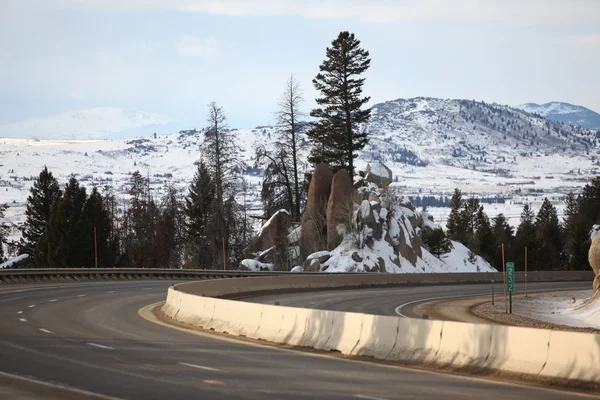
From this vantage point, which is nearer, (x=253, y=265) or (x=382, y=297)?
(x=382, y=297)

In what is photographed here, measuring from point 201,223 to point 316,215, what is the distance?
1788cm

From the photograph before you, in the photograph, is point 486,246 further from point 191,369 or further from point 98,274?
point 191,369

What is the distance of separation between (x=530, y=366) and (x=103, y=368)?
7.44 meters

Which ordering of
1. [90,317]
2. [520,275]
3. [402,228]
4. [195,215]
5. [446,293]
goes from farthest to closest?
1. [195,215]
2. [402,228]
3. [520,275]
4. [446,293]
5. [90,317]

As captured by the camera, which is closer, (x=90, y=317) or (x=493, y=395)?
(x=493, y=395)

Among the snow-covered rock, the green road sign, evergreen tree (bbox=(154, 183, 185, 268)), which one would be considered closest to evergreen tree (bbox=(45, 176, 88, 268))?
the snow-covered rock

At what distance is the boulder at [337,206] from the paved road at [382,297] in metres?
18.4

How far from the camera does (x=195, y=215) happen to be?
9562 cm

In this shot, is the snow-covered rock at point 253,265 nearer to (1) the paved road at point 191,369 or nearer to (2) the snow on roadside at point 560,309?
(2) the snow on roadside at point 560,309

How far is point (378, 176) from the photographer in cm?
8750

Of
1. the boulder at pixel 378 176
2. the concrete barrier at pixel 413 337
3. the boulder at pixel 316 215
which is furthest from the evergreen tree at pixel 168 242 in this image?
the concrete barrier at pixel 413 337

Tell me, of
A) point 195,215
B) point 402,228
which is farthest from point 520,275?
point 195,215

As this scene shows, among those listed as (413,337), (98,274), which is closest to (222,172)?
(98,274)

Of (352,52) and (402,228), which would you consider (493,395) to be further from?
(352,52)
